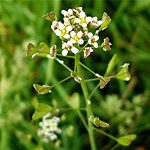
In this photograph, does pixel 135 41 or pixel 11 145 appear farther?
pixel 135 41

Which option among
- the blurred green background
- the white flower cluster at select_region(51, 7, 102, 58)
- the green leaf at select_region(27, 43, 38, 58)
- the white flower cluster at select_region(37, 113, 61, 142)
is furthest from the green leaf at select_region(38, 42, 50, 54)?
the blurred green background

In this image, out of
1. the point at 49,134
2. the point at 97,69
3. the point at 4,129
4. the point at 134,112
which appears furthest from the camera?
the point at 97,69

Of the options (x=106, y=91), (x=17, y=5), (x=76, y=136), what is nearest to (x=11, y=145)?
(x=76, y=136)

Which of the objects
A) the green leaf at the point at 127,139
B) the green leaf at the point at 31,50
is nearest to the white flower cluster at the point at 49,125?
the green leaf at the point at 127,139

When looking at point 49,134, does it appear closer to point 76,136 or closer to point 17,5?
point 76,136

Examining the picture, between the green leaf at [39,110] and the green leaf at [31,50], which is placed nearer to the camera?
the green leaf at [31,50]

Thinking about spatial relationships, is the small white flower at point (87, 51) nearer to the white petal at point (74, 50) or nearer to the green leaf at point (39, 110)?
the white petal at point (74, 50)

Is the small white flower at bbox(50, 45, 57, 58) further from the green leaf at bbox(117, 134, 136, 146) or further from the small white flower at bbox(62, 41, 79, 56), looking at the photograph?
the green leaf at bbox(117, 134, 136, 146)

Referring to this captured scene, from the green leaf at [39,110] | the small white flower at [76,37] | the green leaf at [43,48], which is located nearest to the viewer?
the small white flower at [76,37]

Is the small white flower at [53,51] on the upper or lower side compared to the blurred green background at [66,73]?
upper
